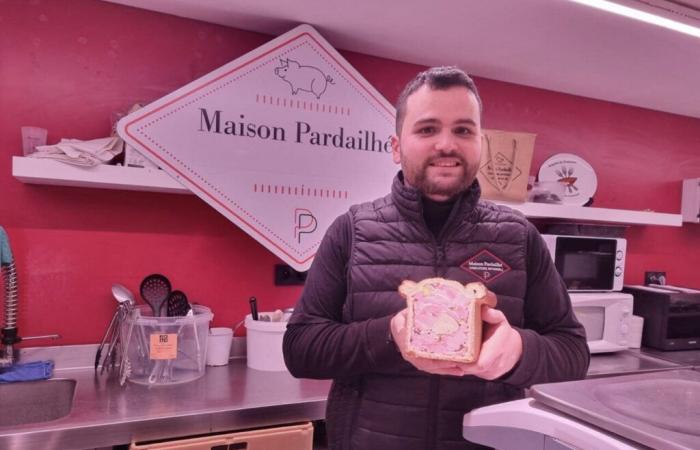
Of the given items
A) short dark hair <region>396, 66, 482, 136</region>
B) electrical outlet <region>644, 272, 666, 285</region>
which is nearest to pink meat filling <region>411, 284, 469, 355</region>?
short dark hair <region>396, 66, 482, 136</region>

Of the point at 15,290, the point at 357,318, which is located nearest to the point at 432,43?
the point at 357,318

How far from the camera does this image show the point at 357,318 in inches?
39.8

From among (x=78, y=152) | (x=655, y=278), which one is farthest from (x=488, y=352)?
(x=655, y=278)

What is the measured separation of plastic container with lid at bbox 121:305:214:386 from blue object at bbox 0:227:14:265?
443mm

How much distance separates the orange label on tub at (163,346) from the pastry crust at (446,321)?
113 centimetres

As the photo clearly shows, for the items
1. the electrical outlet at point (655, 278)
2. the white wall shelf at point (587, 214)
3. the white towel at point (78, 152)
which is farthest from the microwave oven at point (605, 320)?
the white towel at point (78, 152)

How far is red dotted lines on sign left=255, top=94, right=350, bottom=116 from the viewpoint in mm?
1970

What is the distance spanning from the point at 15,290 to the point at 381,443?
1.47m

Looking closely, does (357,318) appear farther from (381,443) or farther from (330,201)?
(330,201)

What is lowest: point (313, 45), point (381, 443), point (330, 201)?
point (381, 443)

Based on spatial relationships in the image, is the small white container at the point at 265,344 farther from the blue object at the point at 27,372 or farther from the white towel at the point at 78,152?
the white towel at the point at 78,152

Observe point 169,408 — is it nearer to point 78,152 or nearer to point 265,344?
point 265,344

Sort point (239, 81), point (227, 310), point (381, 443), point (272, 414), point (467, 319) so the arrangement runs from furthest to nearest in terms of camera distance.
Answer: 1. point (227, 310)
2. point (239, 81)
3. point (272, 414)
4. point (381, 443)
5. point (467, 319)

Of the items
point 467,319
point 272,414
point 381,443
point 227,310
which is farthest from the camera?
point 227,310
